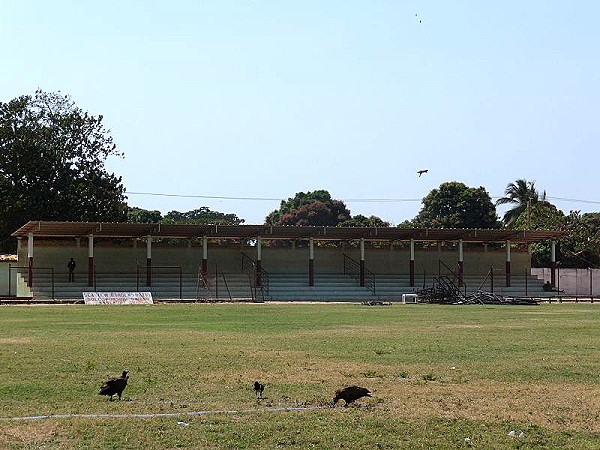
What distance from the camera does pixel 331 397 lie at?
13.9 m

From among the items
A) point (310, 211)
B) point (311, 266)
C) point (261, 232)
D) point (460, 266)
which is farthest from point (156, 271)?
point (310, 211)

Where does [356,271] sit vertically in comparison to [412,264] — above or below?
below

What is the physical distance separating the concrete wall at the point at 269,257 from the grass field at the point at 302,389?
4362 cm

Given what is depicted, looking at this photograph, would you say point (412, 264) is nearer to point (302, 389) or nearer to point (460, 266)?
point (460, 266)

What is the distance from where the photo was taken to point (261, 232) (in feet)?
229

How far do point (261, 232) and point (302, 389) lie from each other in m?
55.2

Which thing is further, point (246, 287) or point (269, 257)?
point (269, 257)

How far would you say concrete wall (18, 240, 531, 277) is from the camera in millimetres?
70250

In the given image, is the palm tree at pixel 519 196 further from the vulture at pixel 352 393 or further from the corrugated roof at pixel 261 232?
the vulture at pixel 352 393

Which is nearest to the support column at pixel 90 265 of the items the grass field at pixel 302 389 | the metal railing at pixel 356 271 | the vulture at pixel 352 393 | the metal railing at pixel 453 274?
the metal railing at pixel 356 271

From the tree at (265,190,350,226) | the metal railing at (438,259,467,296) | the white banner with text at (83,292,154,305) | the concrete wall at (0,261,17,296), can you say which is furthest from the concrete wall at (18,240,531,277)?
the tree at (265,190,350,226)

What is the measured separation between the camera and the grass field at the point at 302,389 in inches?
437

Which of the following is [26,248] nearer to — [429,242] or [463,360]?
[429,242]

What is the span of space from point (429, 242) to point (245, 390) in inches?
2602
